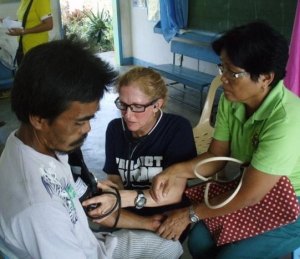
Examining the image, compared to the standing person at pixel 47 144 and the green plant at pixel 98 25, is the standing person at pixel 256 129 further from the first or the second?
the green plant at pixel 98 25

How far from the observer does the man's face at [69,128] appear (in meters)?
0.93

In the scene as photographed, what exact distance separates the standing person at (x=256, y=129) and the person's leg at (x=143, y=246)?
5 cm

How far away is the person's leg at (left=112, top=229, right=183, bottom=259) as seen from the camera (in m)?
1.37

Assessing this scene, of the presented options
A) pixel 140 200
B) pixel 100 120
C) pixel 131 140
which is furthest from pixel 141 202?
pixel 100 120

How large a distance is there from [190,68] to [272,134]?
429 centimetres

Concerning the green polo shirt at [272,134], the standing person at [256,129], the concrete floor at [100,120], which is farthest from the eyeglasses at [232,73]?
the concrete floor at [100,120]

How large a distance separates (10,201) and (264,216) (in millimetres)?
944

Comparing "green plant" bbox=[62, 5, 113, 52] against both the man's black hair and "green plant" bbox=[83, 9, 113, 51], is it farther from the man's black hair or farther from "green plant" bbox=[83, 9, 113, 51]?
the man's black hair

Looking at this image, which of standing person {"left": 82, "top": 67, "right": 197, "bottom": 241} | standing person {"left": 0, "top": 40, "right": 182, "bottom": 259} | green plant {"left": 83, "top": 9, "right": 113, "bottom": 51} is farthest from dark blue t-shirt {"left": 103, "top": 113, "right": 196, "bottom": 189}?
green plant {"left": 83, "top": 9, "right": 113, "bottom": 51}

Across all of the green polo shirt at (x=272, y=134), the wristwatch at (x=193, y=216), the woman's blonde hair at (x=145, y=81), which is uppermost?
the woman's blonde hair at (x=145, y=81)

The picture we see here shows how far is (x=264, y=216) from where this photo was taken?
55.4 inches

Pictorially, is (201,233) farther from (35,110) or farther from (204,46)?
(204,46)

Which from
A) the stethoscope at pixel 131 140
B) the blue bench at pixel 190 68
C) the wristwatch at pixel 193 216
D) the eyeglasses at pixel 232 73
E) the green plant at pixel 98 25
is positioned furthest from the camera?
the green plant at pixel 98 25

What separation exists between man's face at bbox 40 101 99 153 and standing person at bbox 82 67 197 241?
57cm
